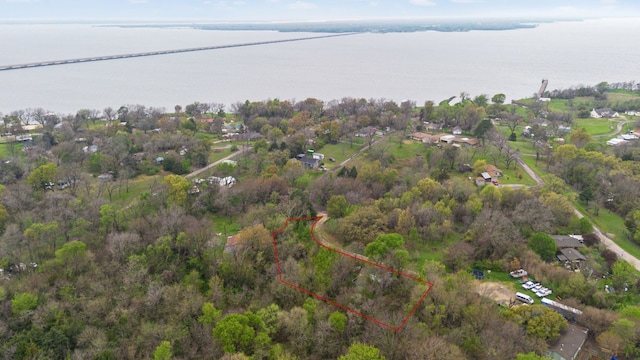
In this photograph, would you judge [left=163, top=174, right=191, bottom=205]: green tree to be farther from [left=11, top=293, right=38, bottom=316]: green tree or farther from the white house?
the white house

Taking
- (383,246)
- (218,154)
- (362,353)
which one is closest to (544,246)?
(383,246)

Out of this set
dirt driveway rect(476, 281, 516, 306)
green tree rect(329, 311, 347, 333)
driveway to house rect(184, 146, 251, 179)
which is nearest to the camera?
green tree rect(329, 311, 347, 333)

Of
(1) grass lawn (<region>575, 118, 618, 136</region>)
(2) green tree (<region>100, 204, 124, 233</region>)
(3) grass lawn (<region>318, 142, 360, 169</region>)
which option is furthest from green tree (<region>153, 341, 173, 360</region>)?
(1) grass lawn (<region>575, 118, 618, 136</region>)

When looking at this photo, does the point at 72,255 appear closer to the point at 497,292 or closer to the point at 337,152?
the point at 497,292

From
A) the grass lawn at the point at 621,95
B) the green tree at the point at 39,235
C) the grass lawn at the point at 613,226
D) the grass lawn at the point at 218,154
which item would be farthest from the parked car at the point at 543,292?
the grass lawn at the point at 621,95

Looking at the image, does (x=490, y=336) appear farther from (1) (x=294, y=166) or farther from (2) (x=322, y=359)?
(1) (x=294, y=166)

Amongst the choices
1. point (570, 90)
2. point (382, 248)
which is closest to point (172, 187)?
point (382, 248)
